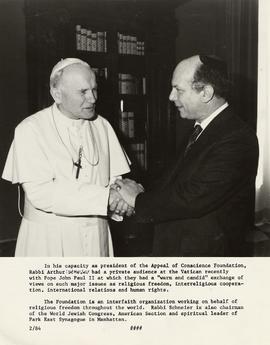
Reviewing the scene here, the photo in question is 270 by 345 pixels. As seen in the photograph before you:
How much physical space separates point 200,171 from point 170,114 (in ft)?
7.32

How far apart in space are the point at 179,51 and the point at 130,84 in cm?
71

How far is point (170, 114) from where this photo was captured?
3879 mm

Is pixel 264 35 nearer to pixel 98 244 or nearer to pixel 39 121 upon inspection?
pixel 39 121

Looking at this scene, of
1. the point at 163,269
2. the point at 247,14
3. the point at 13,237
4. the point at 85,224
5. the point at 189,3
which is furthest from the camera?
the point at 189,3

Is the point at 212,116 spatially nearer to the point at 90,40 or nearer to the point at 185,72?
the point at 185,72

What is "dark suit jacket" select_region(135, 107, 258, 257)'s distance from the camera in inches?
66.7

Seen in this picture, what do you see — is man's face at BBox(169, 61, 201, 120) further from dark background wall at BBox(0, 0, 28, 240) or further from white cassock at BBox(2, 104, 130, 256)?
dark background wall at BBox(0, 0, 28, 240)

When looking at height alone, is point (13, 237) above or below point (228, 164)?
below

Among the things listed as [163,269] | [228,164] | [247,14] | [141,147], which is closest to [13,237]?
[141,147]

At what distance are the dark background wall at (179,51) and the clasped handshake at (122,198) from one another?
1.58 metres

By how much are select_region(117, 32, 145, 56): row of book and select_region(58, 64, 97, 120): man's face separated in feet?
6.38

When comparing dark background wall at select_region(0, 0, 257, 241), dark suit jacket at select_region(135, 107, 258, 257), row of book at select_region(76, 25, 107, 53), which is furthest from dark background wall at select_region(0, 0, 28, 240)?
dark suit jacket at select_region(135, 107, 258, 257)

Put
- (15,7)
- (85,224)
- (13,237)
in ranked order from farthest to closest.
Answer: (13,237) < (15,7) < (85,224)

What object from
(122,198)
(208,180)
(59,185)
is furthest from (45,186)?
(208,180)
